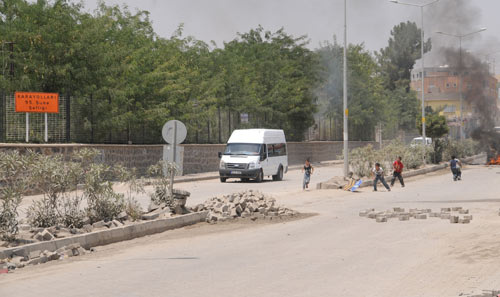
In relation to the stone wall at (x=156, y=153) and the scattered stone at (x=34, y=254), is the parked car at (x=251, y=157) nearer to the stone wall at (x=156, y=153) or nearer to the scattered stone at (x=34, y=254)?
the stone wall at (x=156, y=153)

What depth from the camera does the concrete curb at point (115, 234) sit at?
1027cm

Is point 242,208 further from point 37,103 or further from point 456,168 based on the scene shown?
point 456,168

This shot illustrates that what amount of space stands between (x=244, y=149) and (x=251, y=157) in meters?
0.83

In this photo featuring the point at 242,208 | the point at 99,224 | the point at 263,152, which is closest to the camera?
the point at 99,224

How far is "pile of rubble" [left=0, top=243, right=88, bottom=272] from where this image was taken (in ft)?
31.2

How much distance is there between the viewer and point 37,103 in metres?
26.5

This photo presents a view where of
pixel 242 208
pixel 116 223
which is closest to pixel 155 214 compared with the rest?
pixel 116 223

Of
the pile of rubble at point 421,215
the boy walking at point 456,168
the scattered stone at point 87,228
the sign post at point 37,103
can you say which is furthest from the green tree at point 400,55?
the scattered stone at point 87,228

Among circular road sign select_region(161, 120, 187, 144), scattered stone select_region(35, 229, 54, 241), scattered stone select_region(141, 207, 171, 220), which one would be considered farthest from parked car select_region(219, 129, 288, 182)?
scattered stone select_region(35, 229, 54, 241)

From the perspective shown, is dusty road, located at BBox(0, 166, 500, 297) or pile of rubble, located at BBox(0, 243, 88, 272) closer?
dusty road, located at BBox(0, 166, 500, 297)

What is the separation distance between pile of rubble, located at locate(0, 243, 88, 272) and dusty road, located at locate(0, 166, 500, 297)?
234 millimetres

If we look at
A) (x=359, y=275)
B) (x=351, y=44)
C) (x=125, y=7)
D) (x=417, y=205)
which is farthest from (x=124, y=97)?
(x=351, y=44)

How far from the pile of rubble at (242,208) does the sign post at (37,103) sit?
40.0 ft

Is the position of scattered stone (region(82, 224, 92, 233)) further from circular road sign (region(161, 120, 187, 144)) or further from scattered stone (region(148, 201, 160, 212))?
circular road sign (region(161, 120, 187, 144))
